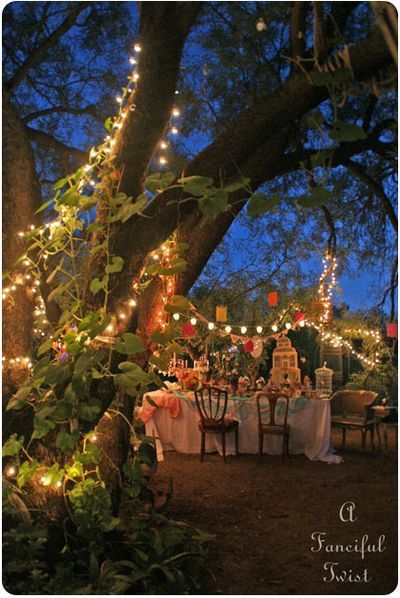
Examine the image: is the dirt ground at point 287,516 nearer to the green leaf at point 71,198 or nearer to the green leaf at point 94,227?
the green leaf at point 94,227

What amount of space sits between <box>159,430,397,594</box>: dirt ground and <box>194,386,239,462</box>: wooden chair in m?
0.34

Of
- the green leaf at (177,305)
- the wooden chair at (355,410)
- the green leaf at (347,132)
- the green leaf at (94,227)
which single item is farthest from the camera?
the wooden chair at (355,410)

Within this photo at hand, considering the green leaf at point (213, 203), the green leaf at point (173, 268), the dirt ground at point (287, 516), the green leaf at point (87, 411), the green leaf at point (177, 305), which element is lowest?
the dirt ground at point (287, 516)

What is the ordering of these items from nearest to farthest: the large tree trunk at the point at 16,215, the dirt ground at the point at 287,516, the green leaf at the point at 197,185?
the green leaf at the point at 197,185 < the dirt ground at the point at 287,516 < the large tree trunk at the point at 16,215

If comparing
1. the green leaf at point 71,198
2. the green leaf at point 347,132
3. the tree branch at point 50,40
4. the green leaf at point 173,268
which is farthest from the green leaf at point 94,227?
the tree branch at point 50,40

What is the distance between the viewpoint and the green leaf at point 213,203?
250cm

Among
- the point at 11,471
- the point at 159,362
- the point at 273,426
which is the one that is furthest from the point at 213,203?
the point at 273,426

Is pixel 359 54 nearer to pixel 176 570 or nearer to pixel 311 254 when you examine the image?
pixel 176 570

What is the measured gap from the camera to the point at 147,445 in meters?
3.17

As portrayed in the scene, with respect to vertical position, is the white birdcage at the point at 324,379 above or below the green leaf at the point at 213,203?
below

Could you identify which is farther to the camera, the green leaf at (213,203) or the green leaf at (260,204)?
the green leaf at (213,203)

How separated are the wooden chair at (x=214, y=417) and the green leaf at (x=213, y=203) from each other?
3940mm

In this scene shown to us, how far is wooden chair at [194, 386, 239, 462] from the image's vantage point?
20.8 feet

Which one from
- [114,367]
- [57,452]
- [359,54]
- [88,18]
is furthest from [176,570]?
[88,18]
